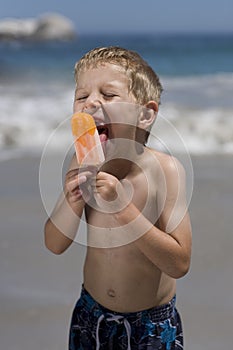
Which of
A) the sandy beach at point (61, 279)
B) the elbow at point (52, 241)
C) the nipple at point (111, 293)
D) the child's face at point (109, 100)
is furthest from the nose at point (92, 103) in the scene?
the sandy beach at point (61, 279)

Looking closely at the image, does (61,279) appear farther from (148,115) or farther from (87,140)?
(87,140)

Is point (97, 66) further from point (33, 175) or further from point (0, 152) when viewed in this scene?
point (0, 152)

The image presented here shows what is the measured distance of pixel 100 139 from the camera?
152cm

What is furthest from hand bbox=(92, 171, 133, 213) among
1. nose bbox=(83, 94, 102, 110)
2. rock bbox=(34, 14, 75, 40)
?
rock bbox=(34, 14, 75, 40)

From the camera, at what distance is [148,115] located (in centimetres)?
167

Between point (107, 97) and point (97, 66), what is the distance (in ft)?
0.26

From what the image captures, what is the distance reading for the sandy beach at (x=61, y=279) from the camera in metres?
2.72

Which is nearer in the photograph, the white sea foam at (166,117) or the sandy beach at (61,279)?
the sandy beach at (61,279)

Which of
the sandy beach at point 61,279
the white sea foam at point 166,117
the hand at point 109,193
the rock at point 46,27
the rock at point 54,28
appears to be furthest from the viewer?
the rock at point 54,28

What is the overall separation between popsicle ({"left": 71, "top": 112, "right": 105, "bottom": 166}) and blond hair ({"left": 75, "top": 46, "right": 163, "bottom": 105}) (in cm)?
17

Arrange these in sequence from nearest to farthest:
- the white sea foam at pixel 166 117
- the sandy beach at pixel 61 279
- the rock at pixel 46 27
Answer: the sandy beach at pixel 61 279 → the white sea foam at pixel 166 117 → the rock at pixel 46 27

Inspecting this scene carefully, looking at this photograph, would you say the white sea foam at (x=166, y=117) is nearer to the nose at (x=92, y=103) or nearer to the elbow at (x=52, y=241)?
the elbow at (x=52, y=241)

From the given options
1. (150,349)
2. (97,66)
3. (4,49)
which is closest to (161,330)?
(150,349)

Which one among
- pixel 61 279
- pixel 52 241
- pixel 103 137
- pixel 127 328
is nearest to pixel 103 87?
pixel 103 137
